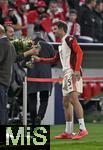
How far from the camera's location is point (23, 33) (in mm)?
22016

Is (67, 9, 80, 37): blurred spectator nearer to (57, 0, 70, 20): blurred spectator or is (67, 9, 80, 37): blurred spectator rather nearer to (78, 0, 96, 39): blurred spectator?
(78, 0, 96, 39): blurred spectator

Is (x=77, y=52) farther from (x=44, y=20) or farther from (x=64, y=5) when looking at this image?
(x=64, y=5)

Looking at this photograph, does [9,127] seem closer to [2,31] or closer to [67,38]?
[2,31]

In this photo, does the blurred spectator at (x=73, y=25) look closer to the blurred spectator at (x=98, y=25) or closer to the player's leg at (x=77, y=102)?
the blurred spectator at (x=98, y=25)

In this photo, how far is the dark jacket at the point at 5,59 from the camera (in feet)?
45.1

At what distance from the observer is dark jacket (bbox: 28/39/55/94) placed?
17.6 metres

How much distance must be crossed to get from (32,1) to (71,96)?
8.98 metres

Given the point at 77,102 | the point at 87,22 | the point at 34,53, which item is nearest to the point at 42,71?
the point at 34,53

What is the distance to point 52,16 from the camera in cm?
2352

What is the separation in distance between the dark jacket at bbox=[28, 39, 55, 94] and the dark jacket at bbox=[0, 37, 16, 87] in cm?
361

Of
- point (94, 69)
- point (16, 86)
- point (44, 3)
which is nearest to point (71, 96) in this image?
point (16, 86)

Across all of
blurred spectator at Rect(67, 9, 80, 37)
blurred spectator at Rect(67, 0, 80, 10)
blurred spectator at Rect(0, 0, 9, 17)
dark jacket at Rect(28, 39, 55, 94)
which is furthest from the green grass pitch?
blurred spectator at Rect(67, 0, 80, 10)

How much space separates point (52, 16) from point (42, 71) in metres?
5.85

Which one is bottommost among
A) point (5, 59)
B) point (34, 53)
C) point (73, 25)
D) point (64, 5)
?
point (5, 59)
